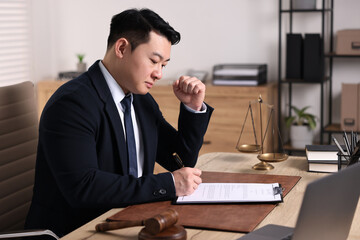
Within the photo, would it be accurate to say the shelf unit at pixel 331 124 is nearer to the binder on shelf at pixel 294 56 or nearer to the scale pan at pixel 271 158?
the binder on shelf at pixel 294 56

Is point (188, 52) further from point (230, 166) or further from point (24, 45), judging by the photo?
point (230, 166)

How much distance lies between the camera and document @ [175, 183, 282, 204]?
5.46 feet

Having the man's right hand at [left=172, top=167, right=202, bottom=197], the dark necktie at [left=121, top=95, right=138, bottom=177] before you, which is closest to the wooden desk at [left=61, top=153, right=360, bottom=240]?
the man's right hand at [left=172, top=167, right=202, bottom=197]

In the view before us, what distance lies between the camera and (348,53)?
3.75 metres

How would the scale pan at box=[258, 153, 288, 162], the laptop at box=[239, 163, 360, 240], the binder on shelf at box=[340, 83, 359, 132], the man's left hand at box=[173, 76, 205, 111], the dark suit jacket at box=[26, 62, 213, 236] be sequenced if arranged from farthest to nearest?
1. the binder on shelf at box=[340, 83, 359, 132]
2. the scale pan at box=[258, 153, 288, 162]
3. the man's left hand at box=[173, 76, 205, 111]
4. the dark suit jacket at box=[26, 62, 213, 236]
5. the laptop at box=[239, 163, 360, 240]

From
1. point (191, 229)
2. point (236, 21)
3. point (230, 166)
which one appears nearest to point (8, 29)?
point (236, 21)

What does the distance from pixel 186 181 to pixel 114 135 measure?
1.01 feet

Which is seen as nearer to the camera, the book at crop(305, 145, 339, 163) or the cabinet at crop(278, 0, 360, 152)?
the book at crop(305, 145, 339, 163)

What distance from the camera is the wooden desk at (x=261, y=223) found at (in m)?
1.43

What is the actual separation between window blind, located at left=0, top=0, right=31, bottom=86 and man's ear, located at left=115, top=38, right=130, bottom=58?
7.80 feet

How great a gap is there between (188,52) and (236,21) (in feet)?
1.39

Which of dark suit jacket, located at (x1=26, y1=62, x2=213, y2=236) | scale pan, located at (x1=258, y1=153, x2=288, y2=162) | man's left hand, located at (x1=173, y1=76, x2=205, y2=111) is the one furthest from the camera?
scale pan, located at (x1=258, y1=153, x2=288, y2=162)

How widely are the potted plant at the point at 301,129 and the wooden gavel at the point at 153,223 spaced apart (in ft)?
8.84

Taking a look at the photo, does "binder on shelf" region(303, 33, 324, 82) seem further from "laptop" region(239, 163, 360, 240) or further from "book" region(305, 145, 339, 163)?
"laptop" region(239, 163, 360, 240)
